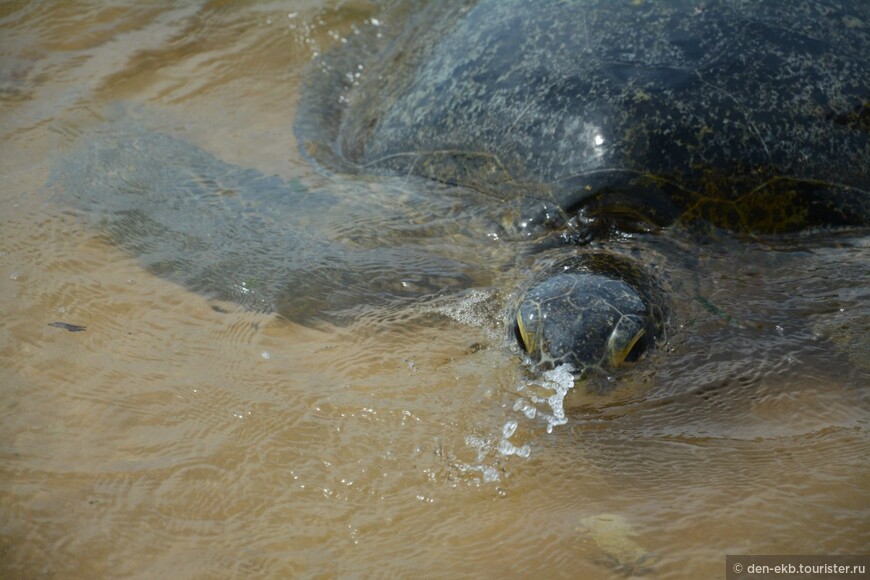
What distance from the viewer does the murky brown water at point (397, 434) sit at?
2.45 meters

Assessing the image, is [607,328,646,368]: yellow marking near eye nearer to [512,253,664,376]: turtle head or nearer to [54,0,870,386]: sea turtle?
[512,253,664,376]: turtle head

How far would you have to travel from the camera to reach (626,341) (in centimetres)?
338

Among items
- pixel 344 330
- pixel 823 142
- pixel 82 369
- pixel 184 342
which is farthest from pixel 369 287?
pixel 823 142

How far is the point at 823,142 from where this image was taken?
161 inches

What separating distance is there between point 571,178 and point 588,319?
985 mm

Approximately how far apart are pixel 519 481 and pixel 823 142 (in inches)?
101

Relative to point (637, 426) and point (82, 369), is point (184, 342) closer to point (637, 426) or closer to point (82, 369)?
point (82, 369)

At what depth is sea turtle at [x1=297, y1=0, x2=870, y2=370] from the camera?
4039 millimetres

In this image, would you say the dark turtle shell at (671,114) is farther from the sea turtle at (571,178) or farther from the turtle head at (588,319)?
the turtle head at (588,319)

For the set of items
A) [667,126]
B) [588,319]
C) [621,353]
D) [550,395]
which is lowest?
[550,395]

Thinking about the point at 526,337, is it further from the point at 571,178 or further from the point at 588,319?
the point at 571,178

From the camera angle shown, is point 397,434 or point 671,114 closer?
point 397,434

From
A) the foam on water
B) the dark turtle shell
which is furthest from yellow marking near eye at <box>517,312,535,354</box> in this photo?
the dark turtle shell

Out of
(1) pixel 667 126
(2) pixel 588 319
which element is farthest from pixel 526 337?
(1) pixel 667 126
